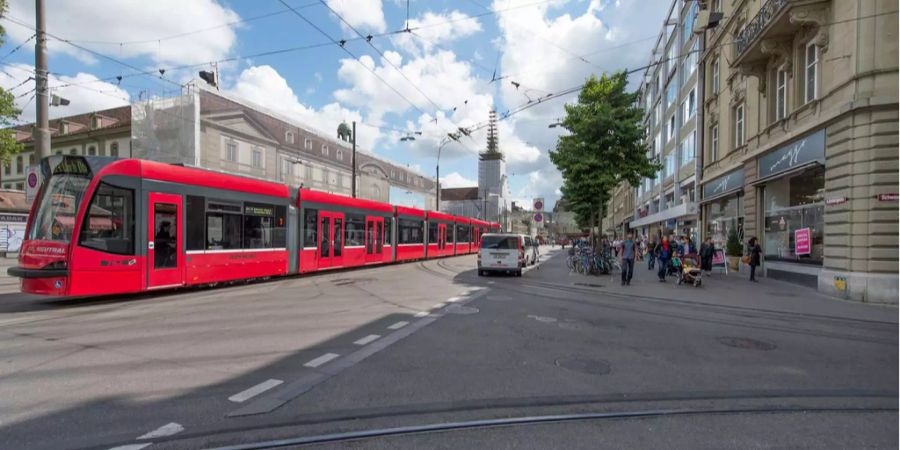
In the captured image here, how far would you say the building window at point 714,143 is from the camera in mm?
23337

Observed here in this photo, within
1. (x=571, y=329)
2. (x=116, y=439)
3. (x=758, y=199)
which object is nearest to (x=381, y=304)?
(x=571, y=329)

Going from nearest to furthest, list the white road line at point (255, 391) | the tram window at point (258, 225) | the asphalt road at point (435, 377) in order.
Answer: the asphalt road at point (435, 377) → the white road line at point (255, 391) → the tram window at point (258, 225)

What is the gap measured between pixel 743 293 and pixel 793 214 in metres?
4.64

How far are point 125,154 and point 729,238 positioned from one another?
5159cm

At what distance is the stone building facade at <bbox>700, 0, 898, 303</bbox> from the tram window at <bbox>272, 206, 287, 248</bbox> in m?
16.1

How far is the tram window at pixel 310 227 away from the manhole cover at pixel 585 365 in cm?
1151

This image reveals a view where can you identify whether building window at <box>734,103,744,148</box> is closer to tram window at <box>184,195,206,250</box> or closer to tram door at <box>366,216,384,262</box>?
tram door at <box>366,216,384,262</box>

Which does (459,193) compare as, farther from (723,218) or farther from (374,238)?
(374,238)

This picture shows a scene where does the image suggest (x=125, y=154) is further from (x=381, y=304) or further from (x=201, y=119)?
(x=381, y=304)

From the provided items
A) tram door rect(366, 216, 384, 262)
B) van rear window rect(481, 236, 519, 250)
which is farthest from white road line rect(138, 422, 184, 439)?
tram door rect(366, 216, 384, 262)

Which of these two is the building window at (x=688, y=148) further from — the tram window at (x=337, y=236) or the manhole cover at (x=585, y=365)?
the manhole cover at (x=585, y=365)

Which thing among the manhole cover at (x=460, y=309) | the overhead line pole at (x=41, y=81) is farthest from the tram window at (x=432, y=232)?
the overhead line pole at (x=41, y=81)

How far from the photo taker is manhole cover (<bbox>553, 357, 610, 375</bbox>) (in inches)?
209

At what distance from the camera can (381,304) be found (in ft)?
32.5
